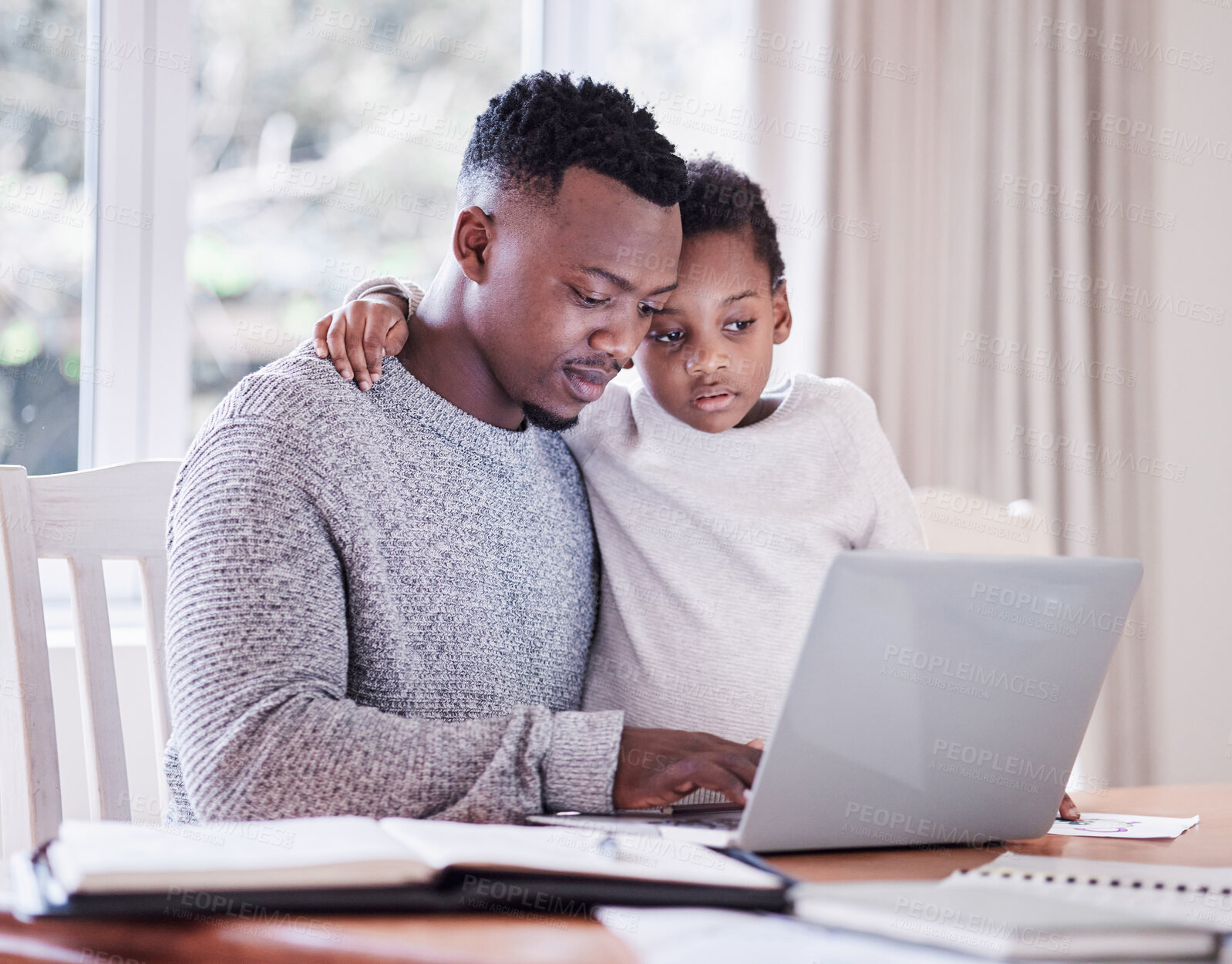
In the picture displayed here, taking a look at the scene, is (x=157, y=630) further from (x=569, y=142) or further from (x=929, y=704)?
(x=929, y=704)

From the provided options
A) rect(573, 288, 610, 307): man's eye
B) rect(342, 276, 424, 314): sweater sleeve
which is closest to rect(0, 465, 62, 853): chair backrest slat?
rect(342, 276, 424, 314): sweater sleeve

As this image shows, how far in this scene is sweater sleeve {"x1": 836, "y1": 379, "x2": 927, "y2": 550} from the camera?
140 centimetres

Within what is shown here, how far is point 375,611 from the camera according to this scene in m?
1.13

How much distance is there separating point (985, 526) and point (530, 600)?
0.94 m

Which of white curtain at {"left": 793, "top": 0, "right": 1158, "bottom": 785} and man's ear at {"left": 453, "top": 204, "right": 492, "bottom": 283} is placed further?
white curtain at {"left": 793, "top": 0, "right": 1158, "bottom": 785}

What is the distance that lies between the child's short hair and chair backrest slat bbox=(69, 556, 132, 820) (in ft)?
2.75

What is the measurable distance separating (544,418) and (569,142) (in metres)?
0.32

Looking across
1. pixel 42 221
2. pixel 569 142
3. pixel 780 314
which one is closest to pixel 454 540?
pixel 569 142

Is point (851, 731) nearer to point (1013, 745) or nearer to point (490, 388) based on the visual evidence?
point (1013, 745)

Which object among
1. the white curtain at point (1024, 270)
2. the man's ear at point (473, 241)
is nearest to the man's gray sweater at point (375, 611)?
the man's ear at point (473, 241)

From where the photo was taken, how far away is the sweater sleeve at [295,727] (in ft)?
3.01

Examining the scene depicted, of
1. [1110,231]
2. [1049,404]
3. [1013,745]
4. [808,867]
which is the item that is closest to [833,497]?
[1013,745]

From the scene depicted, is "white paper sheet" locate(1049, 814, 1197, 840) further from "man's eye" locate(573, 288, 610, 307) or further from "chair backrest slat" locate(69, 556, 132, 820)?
"chair backrest slat" locate(69, 556, 132, 820)

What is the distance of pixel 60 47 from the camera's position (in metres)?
2.17
